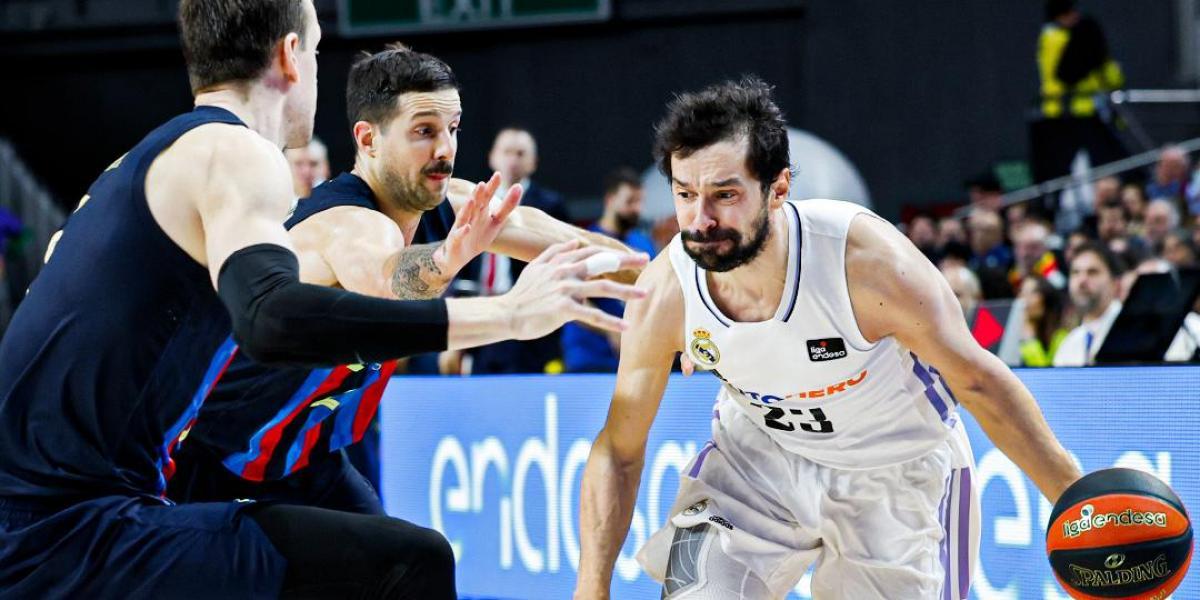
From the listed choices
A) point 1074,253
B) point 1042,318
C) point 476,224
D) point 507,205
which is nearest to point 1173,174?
point 1074,253

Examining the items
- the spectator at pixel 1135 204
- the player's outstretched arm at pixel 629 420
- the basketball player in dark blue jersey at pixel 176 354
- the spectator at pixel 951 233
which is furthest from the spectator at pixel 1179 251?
the basketball player in dark blue jersey at pixel 176 354

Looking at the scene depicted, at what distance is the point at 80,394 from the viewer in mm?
2871

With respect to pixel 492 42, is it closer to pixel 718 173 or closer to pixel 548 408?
pixel 548 408

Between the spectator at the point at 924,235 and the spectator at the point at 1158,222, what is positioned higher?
the spectator at the point at 1158,222

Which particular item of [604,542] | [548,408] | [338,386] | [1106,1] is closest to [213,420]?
[338,386]

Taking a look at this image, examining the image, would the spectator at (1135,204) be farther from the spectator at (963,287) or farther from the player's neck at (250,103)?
the player's neck at (250,103)

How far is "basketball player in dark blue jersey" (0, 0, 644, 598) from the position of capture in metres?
2.71

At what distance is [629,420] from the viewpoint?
13.1ft

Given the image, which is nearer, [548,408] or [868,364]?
[868,364]

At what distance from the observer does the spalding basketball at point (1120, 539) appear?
3605mm

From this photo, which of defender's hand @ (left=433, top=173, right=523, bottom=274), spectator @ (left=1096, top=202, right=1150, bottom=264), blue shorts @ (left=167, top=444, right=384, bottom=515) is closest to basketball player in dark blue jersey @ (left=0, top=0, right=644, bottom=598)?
defender's hand @ (left=433, top=173, right=523, bottom=274)

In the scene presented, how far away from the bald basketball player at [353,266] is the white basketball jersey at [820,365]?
2.32ft

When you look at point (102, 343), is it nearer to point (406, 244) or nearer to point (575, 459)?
point (406, 244)

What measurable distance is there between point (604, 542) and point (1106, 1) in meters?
13.6
